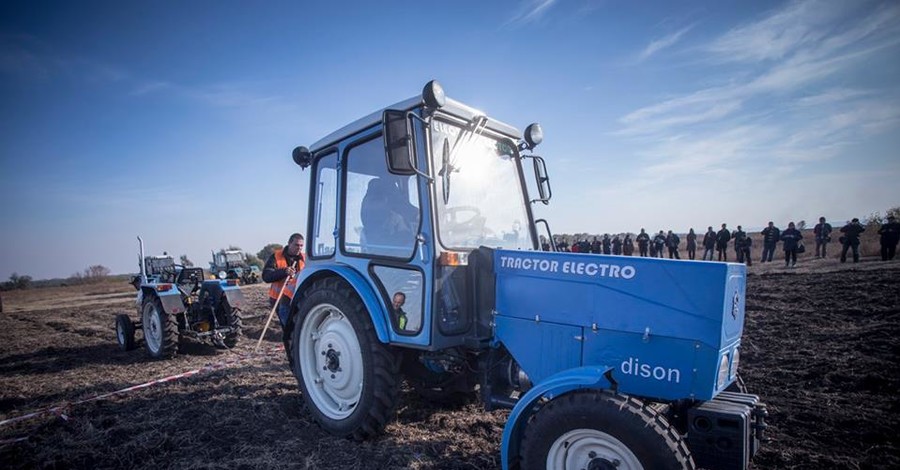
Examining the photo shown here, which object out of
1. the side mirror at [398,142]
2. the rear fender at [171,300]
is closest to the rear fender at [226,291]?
the rear fender at [171,300]

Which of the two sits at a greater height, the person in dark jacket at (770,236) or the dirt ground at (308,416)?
the person in dark jacket at (770,236)

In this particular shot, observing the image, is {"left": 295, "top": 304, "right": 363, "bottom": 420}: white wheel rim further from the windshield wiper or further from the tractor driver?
the tractor driver

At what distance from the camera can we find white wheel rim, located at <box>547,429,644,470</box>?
2152mm

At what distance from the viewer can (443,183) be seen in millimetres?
3203

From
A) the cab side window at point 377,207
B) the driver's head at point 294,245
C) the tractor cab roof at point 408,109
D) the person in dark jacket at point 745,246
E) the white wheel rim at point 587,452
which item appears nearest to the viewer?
the white wheel rim at point 587,452

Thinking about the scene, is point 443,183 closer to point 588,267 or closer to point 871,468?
point 588,267

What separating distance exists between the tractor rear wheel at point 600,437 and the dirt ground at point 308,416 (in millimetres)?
893

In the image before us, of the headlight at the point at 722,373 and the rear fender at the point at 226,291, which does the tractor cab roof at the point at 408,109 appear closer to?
the headlight at the point at 722,373

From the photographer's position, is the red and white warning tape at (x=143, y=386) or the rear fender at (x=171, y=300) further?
the rear fender at (x=171, y=300)

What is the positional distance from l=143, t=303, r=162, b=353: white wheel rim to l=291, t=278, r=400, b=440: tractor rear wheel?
4905 millimetres

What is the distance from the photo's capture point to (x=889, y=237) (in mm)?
13117

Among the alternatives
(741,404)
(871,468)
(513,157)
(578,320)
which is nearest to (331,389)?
(578,320)

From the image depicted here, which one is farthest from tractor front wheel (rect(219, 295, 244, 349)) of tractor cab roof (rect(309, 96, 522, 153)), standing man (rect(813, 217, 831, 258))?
standing man (rect(813, 217, 831, 258))

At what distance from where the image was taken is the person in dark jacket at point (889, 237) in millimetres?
13047
